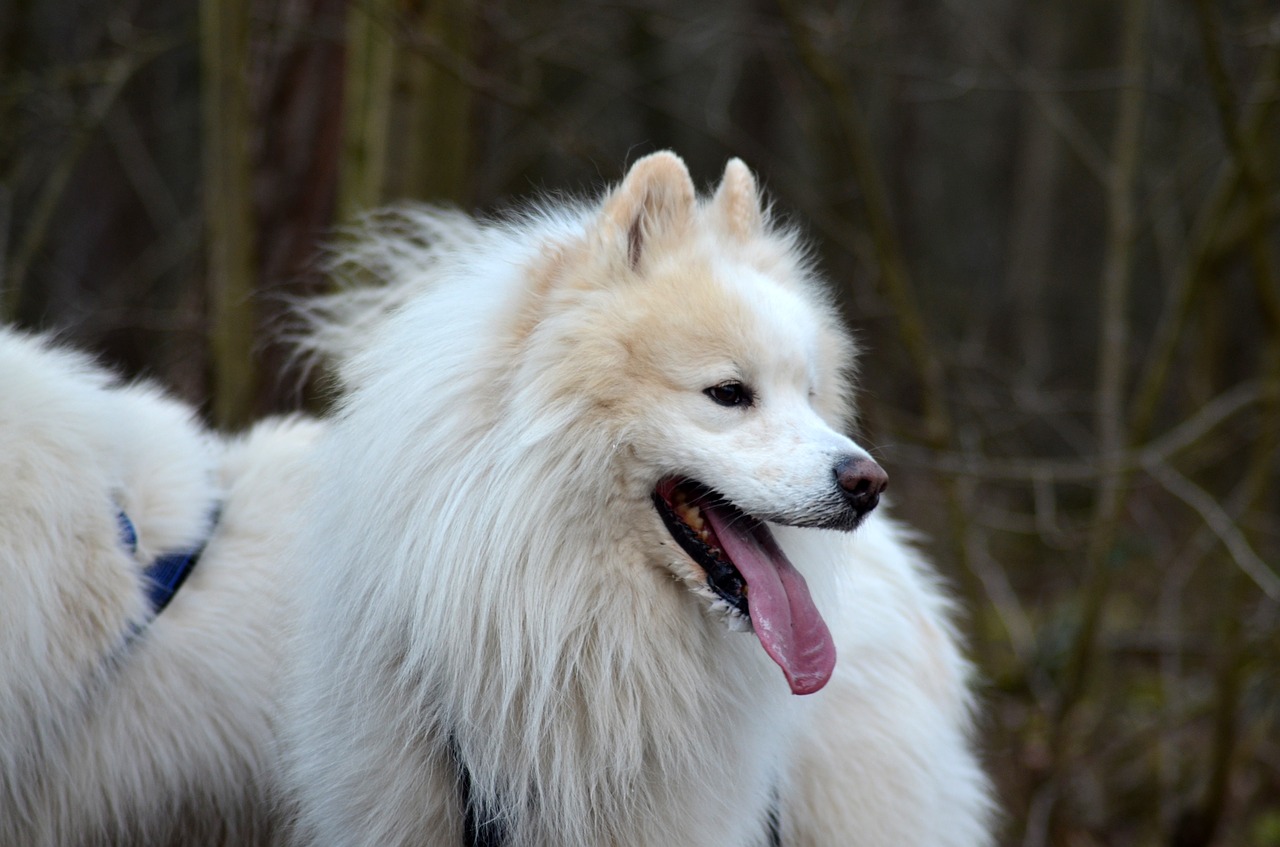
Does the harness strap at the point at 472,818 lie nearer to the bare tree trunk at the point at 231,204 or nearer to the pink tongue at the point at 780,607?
the pink tongue at the point at 780,607

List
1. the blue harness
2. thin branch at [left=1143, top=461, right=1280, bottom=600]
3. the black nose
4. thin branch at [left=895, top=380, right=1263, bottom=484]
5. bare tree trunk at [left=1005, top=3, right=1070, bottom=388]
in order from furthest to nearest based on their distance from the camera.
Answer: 1. bare tree trunk at [left=1005, top=3, right=1070, bottom=388]
2. thin branch at [left=895, top=380, right=1263, bottom=484]
3. thin branch at [left=1143, top=461, right=1280, bottom=600]
4. the blue harness
5. the black nose

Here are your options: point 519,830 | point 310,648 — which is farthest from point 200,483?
point 519,830

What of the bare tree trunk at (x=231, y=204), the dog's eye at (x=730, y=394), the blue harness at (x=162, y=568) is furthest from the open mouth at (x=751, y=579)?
the bare tree trunk at (x=231, y=204)

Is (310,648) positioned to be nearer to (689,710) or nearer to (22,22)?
(689,710)

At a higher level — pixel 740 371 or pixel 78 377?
pixel 740 371

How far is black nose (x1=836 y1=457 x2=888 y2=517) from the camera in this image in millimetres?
2318

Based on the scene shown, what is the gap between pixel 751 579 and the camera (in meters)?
2.41

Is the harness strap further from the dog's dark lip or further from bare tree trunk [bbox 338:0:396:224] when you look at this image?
Answer: bare tree trunk [bbox 338:0:396:224]

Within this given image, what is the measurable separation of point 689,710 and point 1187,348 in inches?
292

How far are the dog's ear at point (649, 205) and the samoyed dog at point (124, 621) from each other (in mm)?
1237

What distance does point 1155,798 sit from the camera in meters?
5.69

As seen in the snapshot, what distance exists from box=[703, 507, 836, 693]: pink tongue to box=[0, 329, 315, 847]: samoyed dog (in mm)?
1224

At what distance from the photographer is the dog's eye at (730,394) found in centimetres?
243

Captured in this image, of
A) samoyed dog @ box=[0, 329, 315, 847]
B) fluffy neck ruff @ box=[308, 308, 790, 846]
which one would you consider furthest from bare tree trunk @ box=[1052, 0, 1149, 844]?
samoyed dog @ box=[0, 329, 315, 847]
